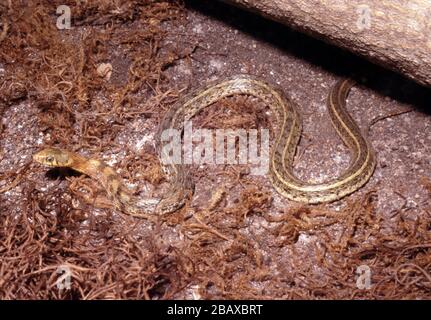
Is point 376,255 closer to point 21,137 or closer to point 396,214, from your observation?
point 396,214

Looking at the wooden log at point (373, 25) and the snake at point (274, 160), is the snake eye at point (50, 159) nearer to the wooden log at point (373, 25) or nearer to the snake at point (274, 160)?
the snake at point (274, 160)

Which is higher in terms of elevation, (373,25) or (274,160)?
(373,25)

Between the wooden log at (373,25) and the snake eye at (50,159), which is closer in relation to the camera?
the wooden log at (373,25)

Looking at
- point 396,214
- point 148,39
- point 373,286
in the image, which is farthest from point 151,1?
point 373,286

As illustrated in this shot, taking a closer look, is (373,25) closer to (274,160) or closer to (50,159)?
(274,160)

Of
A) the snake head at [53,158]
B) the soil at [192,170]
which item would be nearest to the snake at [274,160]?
the snake head at [53,158]

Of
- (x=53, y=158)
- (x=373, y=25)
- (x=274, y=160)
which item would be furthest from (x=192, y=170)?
(x=373, y=25)

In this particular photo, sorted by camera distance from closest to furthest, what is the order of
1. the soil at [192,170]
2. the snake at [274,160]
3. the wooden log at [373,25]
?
the wooden log at [373,25] < the soil at [192,170] < the snake at [274,160]

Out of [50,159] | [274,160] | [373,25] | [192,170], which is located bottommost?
[192,170]
